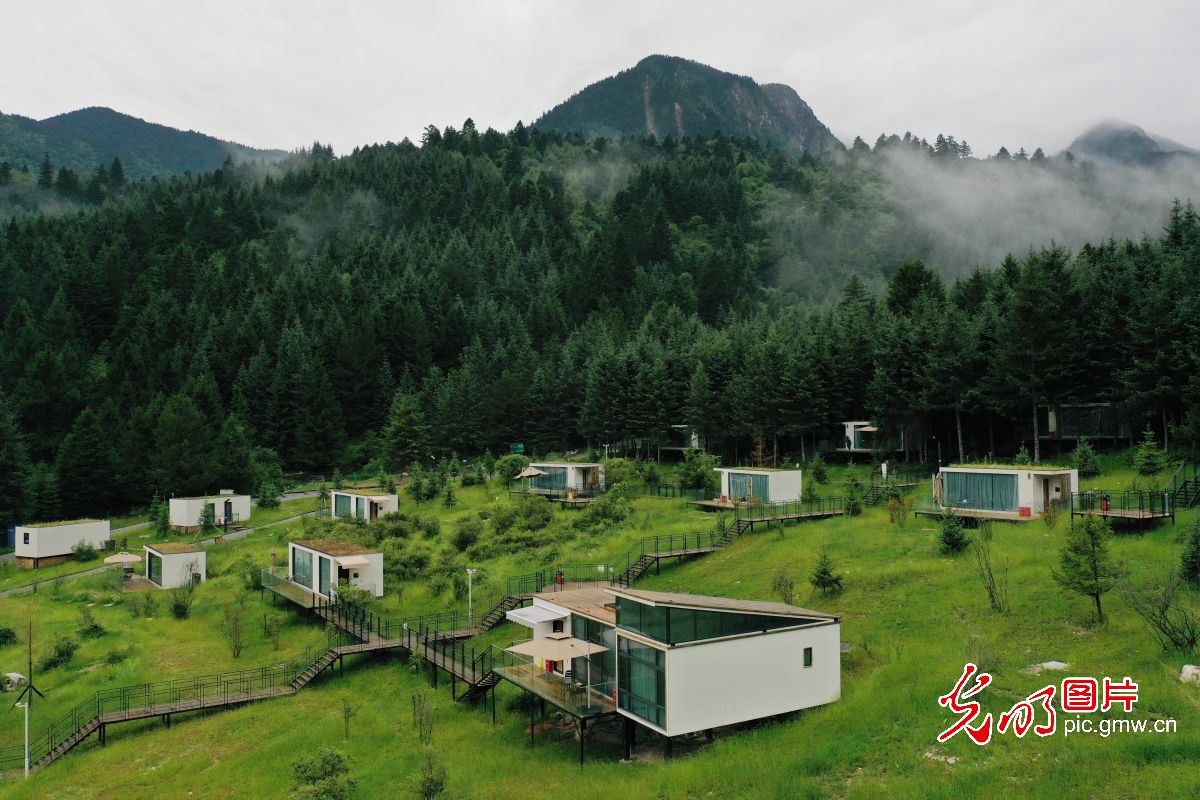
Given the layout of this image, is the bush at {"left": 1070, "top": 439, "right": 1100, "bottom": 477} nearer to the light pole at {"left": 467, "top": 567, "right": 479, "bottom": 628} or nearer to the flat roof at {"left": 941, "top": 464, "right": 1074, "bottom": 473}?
the flat roof at {"left": 941, "top": 464, "right": 1074, "bottom": 473}

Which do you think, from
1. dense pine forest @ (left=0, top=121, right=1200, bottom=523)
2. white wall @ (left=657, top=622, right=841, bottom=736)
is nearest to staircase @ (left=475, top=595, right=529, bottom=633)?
white wall @ (left=657, top=622, right=841, bottom=736)

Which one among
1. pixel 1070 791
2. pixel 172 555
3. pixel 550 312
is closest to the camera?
pixel 1070 791

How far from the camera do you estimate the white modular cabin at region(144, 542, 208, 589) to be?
45.3 metres

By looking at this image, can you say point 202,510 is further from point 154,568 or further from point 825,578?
point 825,578

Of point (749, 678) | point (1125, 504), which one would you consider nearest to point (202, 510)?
point (749, 678)

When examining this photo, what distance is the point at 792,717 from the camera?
22484 millimetres

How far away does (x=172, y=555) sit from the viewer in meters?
45.4

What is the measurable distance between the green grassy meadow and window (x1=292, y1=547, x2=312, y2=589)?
6.81 feet

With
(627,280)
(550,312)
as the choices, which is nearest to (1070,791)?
(550,312)

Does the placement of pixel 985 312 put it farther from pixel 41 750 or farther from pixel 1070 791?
pixel 41 750

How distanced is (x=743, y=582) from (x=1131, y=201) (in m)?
188

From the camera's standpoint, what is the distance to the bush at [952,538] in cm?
3138

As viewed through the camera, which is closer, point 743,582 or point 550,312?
point 743,582

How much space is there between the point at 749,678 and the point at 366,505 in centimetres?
3778
